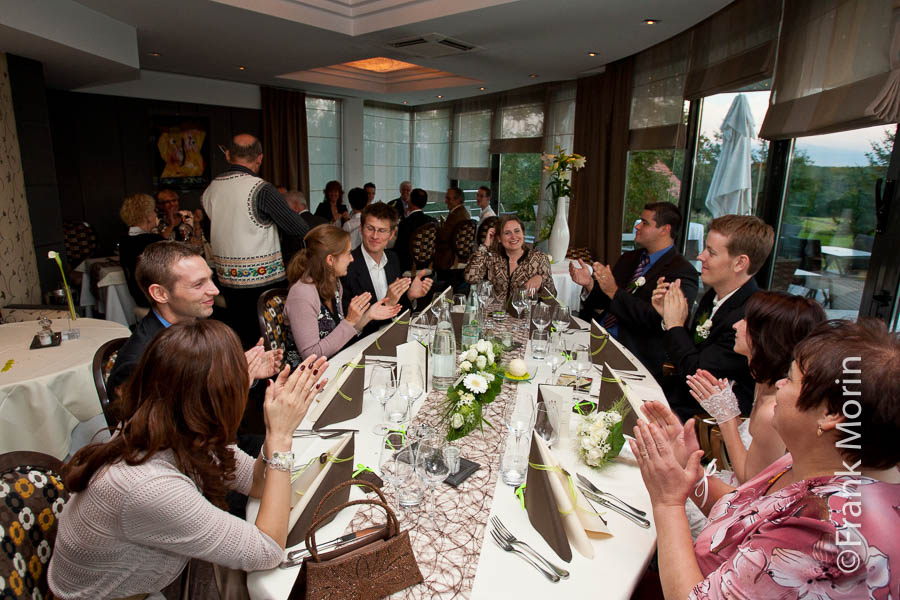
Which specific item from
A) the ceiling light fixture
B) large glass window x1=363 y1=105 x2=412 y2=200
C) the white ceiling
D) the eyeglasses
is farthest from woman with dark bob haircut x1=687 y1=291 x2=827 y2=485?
large glass window x1=363 y1=105 x2=412 y2=200

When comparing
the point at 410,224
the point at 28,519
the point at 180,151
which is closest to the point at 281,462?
the point at 28,519

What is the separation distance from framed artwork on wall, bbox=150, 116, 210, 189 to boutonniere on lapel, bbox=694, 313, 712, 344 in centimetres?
707

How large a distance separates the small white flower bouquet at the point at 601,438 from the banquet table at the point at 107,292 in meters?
4.64

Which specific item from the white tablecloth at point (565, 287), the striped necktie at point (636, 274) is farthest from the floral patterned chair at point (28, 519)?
the white tablecloth at point (565, 287)

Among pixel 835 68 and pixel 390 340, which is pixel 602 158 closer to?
pixel 835 68

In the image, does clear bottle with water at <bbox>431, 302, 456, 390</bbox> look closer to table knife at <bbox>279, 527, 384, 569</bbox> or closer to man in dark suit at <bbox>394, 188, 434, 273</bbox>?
table knife at <bbox>279, 527, 384, 569</bbox>

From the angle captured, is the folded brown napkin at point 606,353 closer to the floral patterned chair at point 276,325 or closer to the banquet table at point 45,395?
the floral patterned chair at point 276,325

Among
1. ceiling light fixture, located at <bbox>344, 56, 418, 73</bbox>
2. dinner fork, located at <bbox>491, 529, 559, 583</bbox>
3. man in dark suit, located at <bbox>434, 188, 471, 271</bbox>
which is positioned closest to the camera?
dinner fork, located at <bbox>491, 529, 559, 583</bbox>

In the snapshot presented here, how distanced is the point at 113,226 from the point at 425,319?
6141mm

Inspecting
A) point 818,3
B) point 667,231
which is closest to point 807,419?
point 667,231

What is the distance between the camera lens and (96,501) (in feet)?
3.47

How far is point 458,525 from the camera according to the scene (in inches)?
48.7

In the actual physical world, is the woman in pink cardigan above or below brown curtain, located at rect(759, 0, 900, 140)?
below

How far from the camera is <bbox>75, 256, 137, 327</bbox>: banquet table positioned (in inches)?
185
